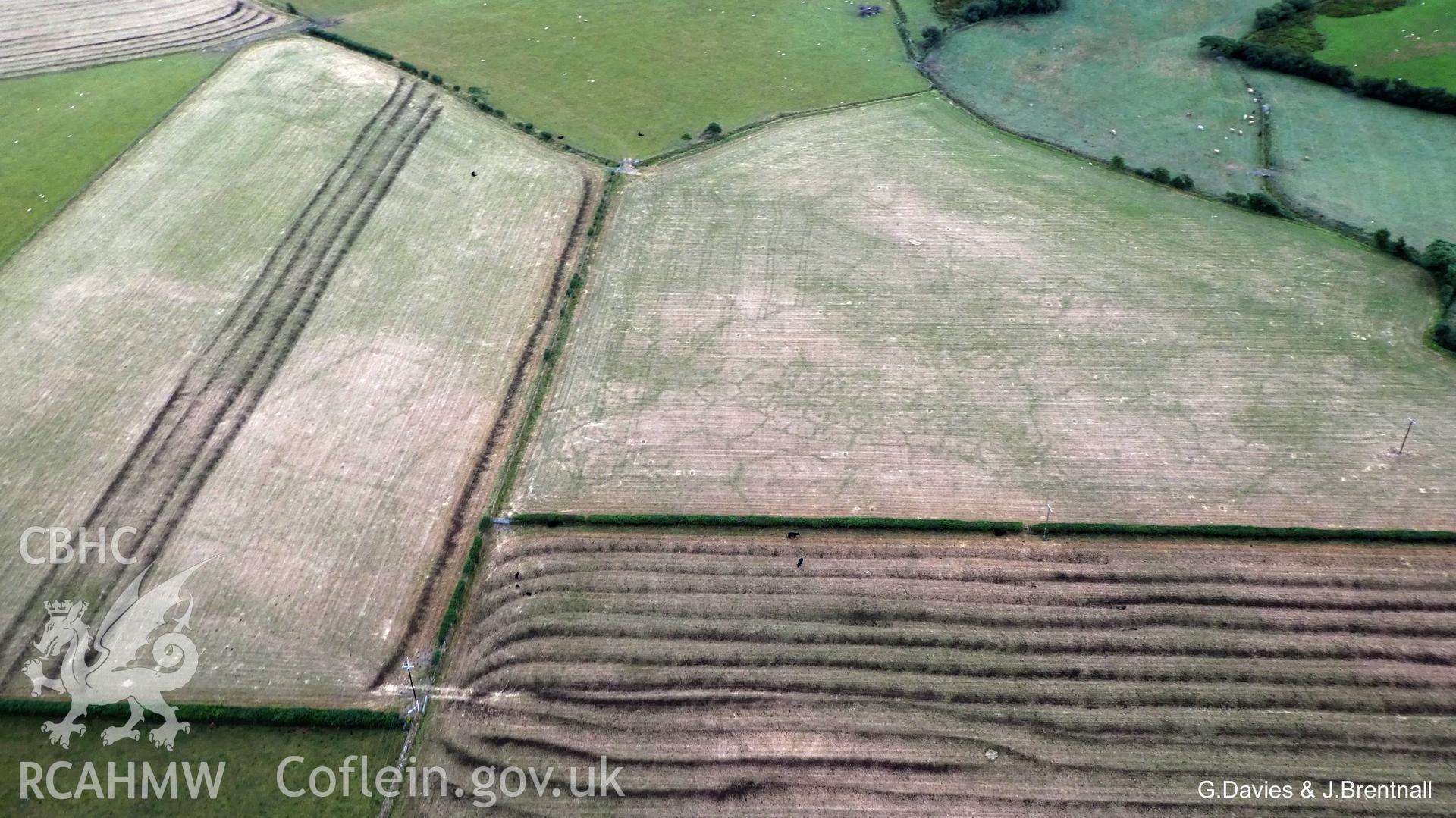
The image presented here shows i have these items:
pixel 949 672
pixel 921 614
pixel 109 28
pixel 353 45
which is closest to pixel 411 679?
pixel 921 614

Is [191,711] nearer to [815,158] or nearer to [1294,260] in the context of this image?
[815,158]

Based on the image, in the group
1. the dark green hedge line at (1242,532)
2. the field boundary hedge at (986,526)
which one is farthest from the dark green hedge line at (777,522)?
the dark green hedge line at (1242,532)

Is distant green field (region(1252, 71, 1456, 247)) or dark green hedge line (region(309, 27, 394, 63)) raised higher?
distant green field (region(1252, 71, 1456, 247))

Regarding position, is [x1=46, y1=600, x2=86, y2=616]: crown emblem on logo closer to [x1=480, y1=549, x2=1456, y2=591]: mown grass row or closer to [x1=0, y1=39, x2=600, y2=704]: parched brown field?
[x1=0, y1=39, x2=600, y2=704]: parched brown field

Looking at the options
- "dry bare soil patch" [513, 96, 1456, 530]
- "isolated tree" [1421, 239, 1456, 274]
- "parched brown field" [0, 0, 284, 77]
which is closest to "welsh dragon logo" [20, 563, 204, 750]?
"dry bare soil patch" [513, 96, 1456, 530]

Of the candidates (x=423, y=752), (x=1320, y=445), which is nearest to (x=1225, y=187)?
(x=1320, y=445)
